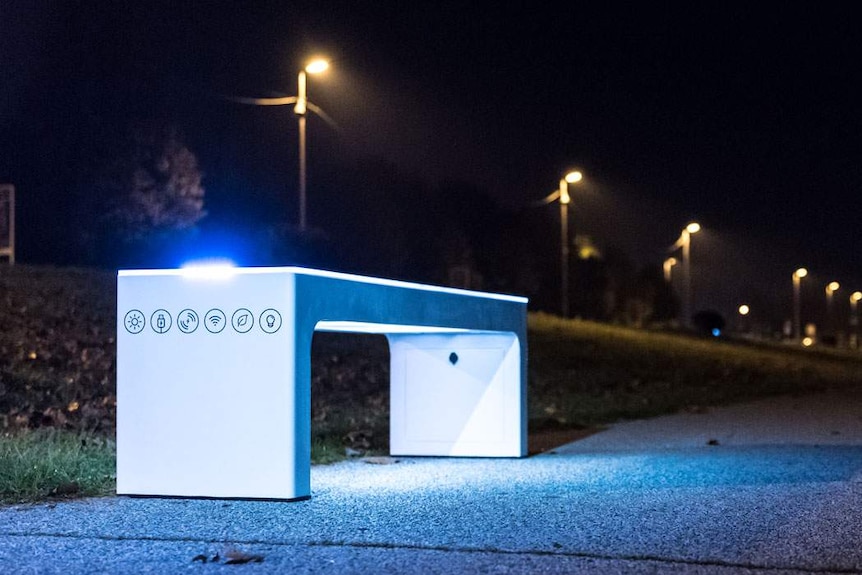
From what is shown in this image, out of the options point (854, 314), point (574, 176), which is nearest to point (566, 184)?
point (574, 176)

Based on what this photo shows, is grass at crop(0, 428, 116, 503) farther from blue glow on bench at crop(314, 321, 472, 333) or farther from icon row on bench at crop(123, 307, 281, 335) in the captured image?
blue glow on bench at crop(314, 321, 472, 333)

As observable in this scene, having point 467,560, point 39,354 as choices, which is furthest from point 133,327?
point 39,354

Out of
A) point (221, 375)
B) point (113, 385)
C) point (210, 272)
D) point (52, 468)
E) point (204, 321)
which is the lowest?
point (52, 468)

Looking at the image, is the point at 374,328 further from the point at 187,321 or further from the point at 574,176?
the point at 574,176

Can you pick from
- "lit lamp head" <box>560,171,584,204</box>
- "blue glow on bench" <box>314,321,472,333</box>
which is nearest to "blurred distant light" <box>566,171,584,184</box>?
"lit lamp head" <box>560,171,584,204</box>

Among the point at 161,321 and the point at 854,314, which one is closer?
the point at 161,321

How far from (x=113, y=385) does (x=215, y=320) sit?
6.62 m

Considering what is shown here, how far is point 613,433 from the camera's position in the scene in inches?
697

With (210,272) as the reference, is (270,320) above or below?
below

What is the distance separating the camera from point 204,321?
9.64 meters

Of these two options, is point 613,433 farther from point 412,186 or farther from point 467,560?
point 412,186

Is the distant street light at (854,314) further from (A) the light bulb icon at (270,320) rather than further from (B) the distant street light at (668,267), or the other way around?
(A) the light bulb icon at (270,320)

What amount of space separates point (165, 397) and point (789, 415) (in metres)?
14.3

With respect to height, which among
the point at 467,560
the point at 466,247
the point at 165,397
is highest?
the point at 466,247
